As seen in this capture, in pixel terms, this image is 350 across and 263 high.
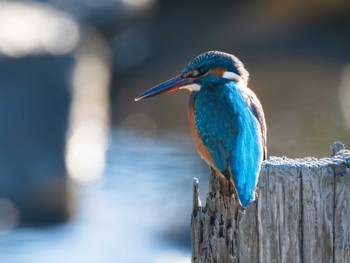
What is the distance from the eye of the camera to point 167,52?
10266mm

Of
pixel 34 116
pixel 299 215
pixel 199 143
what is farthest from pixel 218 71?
pixel 34 116

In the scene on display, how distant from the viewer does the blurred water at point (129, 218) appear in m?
6.23

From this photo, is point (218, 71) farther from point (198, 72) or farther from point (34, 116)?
point (34, 116)

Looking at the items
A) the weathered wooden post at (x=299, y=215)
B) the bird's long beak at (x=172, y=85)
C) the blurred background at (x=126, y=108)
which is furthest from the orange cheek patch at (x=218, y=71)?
the blurred background at (x=126, y=108)

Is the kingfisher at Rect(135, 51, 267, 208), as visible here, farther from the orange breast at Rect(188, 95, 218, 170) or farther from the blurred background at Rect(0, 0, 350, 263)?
the blurred background at Rect(0, 0, 350, 263)

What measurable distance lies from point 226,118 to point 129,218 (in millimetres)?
3509

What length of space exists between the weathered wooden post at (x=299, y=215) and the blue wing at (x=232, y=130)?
1.88 ft

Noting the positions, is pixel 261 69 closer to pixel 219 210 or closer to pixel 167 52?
pixel 167 52

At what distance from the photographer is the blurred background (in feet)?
21.4

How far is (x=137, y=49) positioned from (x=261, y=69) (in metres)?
1.51

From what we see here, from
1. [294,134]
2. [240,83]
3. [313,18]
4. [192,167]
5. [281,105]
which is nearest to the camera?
[240,83]

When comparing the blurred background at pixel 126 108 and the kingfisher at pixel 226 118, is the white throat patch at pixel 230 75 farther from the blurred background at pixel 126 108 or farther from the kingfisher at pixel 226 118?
the blurred background at pixel 126 108

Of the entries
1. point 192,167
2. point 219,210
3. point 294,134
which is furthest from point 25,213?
point 219,210

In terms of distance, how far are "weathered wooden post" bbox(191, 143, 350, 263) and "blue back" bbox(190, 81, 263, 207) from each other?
0.55 m
